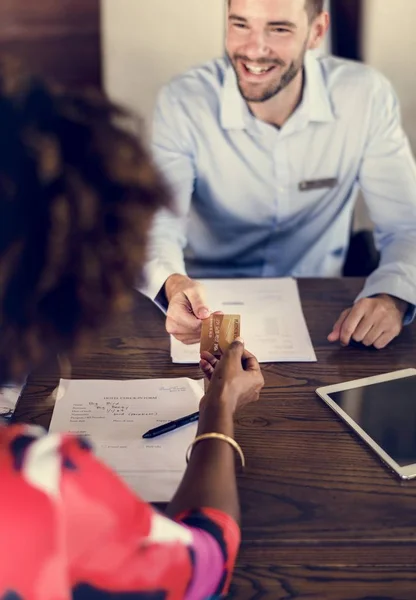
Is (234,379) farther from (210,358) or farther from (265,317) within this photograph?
(265,317)

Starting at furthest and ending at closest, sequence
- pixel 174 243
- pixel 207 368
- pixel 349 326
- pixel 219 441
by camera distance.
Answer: pixel 174 243 → pixel 349 326 → pixel 207 368 → pixel 219 441

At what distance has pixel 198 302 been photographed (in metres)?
1.33

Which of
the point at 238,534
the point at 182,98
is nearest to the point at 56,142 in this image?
the point at 238,534

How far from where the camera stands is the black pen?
1.04 meters

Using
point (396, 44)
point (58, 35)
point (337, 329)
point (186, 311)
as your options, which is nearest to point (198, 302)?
point (186, 311)

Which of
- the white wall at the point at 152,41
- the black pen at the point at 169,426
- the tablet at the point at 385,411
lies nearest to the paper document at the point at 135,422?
the black pen at the point at 169,426

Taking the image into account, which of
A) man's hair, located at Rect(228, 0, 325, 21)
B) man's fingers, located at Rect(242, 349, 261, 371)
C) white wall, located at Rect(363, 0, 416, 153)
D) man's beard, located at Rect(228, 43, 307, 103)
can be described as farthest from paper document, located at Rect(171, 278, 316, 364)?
white wall, located at Rect(363, 0, 416, 153)

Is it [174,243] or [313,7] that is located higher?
[313,7]

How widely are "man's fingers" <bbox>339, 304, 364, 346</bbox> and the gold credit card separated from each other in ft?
0.76

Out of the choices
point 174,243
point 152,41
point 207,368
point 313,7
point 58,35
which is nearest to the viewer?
point 207,368

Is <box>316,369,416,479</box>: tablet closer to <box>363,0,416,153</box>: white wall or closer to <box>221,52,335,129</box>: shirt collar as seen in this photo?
<box>221,52,335,129</box>: shirt collar

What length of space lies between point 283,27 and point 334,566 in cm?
128

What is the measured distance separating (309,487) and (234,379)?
18 centimetres

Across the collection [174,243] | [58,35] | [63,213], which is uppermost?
[63,213]
